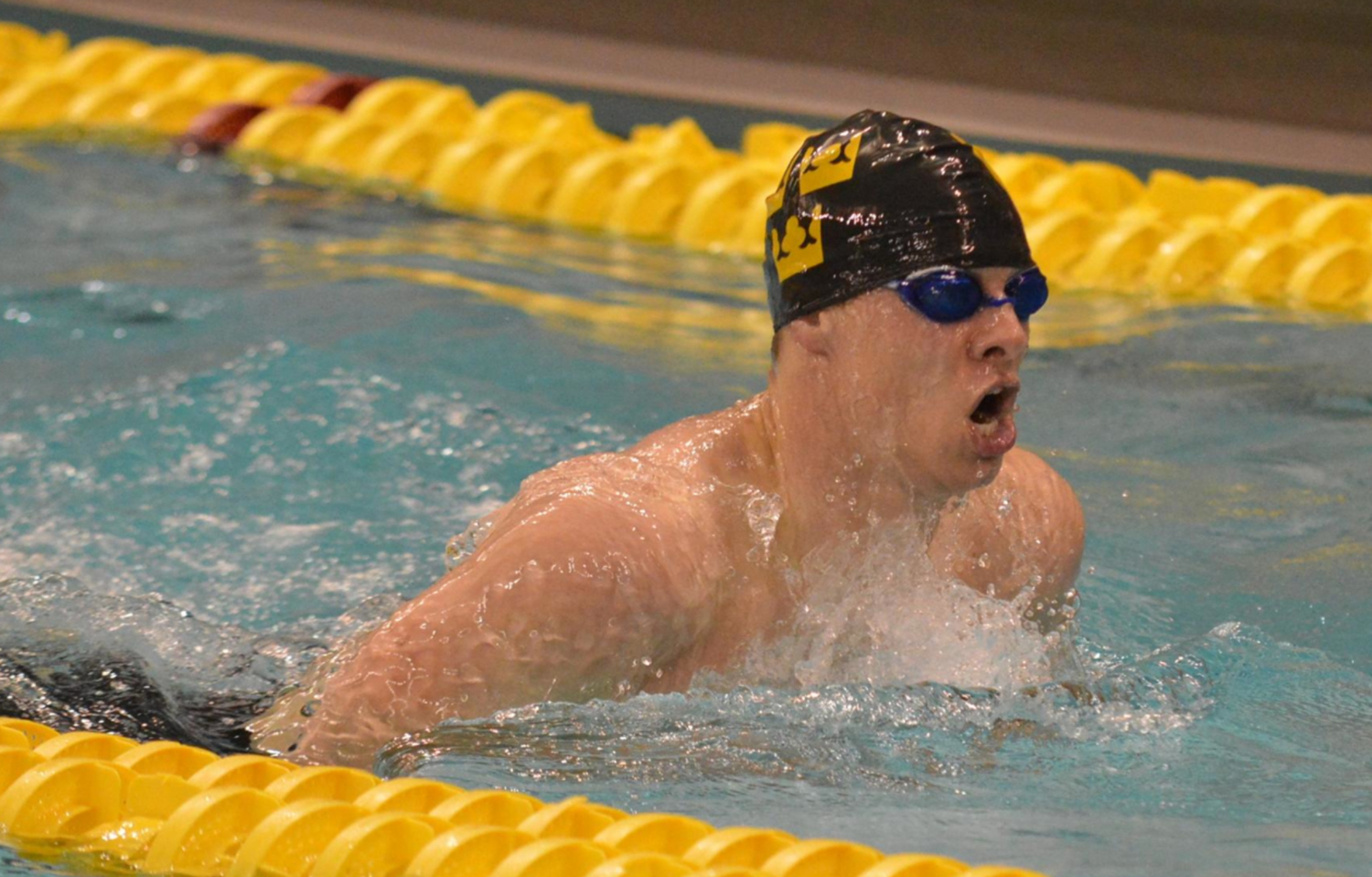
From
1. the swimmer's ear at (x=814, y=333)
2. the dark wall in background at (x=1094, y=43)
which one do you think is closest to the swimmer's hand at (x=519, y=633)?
the swimmer's ear at (x=814, y=333)

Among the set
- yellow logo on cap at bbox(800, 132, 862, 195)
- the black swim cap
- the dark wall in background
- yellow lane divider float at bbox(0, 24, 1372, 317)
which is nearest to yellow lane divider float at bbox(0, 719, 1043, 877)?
the black swim cap

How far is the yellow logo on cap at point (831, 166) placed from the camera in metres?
2.47

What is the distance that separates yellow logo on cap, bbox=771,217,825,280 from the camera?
8.05 feet

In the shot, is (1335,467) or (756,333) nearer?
(1335,467)

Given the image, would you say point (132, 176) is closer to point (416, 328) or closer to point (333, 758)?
point (416, 328)

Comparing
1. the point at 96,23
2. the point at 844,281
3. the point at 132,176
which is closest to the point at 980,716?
the point at 844,281

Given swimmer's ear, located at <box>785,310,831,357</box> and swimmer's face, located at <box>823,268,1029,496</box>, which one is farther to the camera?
swimmer's ear, located at <box>785,310,831,357</box>

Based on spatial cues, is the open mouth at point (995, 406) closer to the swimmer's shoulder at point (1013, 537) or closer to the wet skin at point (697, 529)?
the wet skin at point (697, 529)

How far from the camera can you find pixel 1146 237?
5973mm

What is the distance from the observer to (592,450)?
416cm

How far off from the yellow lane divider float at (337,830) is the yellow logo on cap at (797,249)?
0.79m

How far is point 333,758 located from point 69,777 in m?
0.33

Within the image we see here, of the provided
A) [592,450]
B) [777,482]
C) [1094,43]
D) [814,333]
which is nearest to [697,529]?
[777,482]

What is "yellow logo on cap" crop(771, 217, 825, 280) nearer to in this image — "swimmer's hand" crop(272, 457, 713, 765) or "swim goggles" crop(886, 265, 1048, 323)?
"swim goggles" crop(886, 265, 1048, 323)
